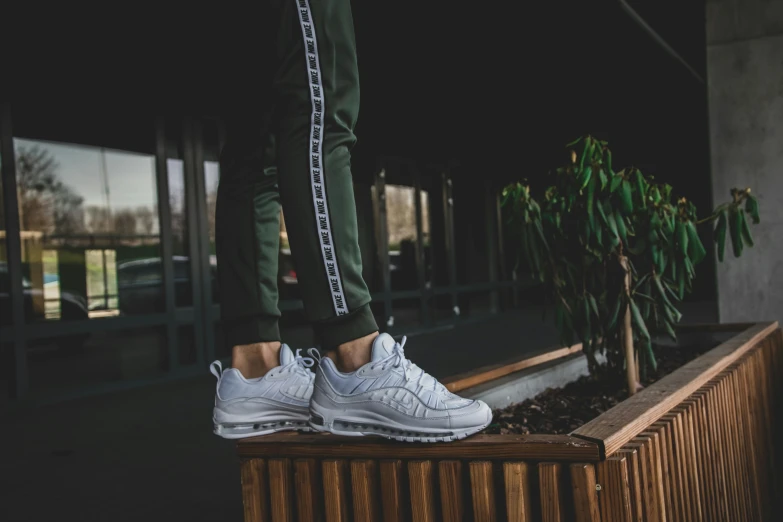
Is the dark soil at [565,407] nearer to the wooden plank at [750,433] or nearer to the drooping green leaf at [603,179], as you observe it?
the wooden plank at [750,433]

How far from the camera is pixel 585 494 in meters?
1.23

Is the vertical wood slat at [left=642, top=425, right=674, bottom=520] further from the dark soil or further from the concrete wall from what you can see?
the concrete wall

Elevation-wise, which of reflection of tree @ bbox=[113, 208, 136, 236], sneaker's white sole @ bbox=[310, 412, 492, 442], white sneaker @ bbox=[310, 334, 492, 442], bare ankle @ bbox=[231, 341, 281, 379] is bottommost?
sneaker's white sole @ bbox=[310, 412, 492, 442]

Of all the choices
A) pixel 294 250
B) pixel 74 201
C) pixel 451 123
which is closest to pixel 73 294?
pixel 74 201

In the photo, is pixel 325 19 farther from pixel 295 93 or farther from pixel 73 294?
pixel 73 294

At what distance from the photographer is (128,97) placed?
6.20 metres

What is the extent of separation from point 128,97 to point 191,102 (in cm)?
56

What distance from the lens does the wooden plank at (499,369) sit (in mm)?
2394

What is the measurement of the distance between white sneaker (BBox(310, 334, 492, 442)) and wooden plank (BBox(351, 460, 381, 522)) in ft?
0.26

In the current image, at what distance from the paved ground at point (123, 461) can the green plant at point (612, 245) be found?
1577 mm

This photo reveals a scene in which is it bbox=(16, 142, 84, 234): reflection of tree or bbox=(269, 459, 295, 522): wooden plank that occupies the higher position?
bbox=(16, 142, 84, 234): reflection of tree

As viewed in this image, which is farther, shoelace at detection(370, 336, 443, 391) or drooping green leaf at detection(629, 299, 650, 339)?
drooping green leaf at detection(629, 299, 650, 339)

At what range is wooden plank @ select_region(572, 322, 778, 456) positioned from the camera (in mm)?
1309

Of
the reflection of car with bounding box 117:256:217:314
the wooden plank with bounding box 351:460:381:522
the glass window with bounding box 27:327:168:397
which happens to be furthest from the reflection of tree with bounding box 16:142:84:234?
the wooden plank with bounding box 351:460:381:522
